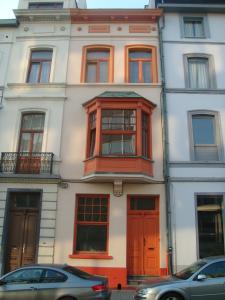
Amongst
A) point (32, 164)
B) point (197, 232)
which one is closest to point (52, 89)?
point (32, 164)

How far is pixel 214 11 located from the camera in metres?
17.4

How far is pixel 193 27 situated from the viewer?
17.4 m

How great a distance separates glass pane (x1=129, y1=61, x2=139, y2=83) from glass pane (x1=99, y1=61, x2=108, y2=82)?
118 centimetres

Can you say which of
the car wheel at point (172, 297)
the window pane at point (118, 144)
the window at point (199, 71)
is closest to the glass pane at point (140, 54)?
the window at point (199, 71)

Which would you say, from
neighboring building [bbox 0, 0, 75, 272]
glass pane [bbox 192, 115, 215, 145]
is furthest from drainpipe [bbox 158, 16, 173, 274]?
neighboring building [bbox 0, 0, 75, 272]

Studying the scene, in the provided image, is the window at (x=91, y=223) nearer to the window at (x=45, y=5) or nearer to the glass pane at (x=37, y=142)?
the glass pane at (x=37, y=142)

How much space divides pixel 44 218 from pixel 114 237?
118 inches

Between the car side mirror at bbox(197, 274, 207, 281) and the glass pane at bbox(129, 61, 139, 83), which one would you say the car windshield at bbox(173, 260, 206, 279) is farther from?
the glass pane at bbox(129, 61, 139, 83)

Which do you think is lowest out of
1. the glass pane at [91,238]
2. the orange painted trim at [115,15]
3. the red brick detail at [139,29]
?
the glass pane at [91,238]

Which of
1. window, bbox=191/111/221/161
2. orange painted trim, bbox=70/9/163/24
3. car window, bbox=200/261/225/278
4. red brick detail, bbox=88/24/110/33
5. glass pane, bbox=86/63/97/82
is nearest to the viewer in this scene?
car window, bbox=200/261/225/278

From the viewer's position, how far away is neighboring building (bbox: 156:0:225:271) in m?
14.0

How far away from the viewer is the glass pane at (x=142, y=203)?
47.7 feet

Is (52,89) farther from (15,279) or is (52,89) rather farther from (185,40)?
(15,279)

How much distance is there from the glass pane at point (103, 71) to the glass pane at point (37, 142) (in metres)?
4.00
